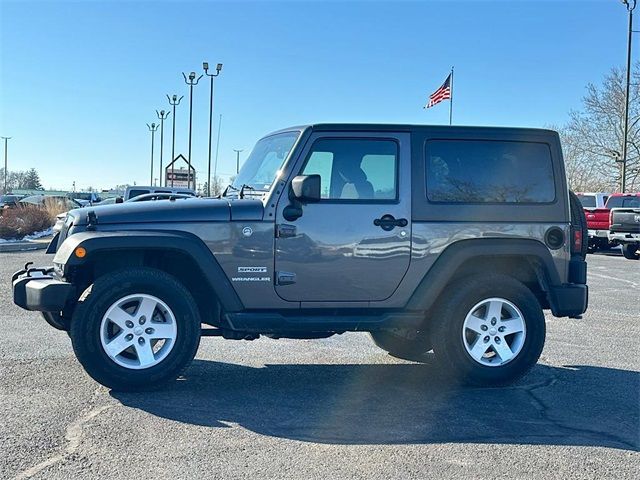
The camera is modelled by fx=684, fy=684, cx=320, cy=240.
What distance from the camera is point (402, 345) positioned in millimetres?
6703

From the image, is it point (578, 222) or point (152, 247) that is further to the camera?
point (578, 222)

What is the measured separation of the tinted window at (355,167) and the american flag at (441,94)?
1957cm

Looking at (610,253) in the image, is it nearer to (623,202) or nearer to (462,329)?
(623,202)

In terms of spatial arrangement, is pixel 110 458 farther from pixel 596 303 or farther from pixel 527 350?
pixel 596 303

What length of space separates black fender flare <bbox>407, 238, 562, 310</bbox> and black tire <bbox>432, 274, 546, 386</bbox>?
0.53ft

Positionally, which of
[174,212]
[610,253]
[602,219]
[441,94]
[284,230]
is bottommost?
[610,253]

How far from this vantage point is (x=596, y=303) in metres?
10.8

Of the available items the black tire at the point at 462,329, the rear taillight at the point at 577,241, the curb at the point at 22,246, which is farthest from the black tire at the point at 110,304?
the curb at the point at 22,246

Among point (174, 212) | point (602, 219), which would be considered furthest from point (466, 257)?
point (602, 219)

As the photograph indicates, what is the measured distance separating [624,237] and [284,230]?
16500 mm

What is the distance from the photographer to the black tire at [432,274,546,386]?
567cm

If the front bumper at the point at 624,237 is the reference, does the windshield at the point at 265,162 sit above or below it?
above

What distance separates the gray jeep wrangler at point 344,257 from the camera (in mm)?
5242

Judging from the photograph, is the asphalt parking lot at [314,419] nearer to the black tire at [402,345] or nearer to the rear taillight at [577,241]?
the black tire at [402,345]
